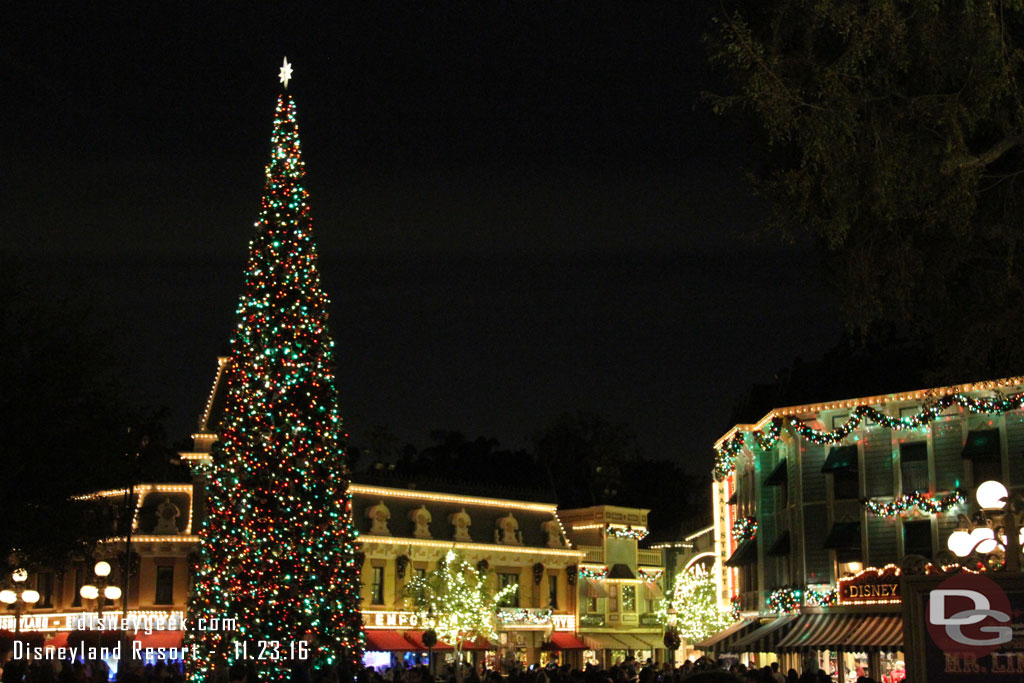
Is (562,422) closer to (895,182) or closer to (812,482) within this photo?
(812,482)

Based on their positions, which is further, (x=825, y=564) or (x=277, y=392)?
(x=825, y=564)

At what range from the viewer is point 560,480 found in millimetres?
74875

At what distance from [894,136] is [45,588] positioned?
43191 mm

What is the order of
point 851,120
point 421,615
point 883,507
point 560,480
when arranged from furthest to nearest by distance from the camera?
point 560,480
point 421,615
point 883,507
point 851,120

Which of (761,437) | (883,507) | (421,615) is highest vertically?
(761,437)

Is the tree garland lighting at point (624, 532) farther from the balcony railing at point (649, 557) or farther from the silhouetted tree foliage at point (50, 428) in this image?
the silhouetted tree foliage at point (50, 428)

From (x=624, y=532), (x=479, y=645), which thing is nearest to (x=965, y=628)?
(x=479, y=645)

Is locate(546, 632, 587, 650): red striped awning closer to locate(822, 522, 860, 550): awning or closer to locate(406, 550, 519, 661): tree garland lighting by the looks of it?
locate(406, 550, 519, 661): tree garland lighting

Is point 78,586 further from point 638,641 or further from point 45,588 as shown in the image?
point 638,641

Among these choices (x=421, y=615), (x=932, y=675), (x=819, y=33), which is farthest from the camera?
(x=421, y=615)

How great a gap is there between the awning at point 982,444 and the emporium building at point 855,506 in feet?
0.10

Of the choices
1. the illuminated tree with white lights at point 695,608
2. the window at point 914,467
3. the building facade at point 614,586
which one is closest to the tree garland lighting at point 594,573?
the building facade at point 614,586

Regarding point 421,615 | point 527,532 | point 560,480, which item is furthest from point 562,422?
point 421,615

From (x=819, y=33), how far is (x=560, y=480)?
63.3 metres
